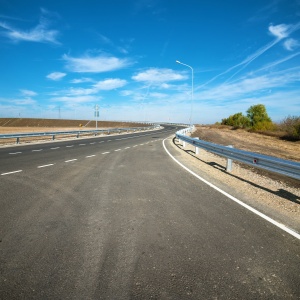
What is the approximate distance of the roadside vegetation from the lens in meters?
37.8

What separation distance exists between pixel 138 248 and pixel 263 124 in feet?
205

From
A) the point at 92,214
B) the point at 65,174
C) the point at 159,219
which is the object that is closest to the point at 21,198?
the point at 92,214

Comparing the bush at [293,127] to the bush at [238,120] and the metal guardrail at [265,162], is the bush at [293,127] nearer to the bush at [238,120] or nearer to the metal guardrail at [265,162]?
the metal guardrail at [265,162]

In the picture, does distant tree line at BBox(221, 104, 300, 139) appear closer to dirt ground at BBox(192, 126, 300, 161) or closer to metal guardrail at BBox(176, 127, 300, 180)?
dirt ground at BBox(192, 126, 300, 161)

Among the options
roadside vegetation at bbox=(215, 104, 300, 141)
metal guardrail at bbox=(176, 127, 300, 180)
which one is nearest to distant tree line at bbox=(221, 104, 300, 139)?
roadside vegetation at bbox=(215, 104, 300, 141)

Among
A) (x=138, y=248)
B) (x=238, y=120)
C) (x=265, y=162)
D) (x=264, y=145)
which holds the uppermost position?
(x=238, y=120)

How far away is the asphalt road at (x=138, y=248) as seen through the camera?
271cm

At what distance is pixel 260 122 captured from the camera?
225ft

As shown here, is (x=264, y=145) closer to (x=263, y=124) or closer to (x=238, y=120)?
(x=263, y=124)

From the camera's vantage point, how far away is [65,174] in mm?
8867

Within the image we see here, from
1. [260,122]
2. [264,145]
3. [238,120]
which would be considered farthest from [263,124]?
[238,120]

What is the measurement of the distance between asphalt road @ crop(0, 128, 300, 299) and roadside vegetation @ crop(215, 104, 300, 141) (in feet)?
122

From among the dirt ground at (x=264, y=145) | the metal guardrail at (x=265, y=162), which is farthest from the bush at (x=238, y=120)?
the metal guardrail at (x=265, y=162)

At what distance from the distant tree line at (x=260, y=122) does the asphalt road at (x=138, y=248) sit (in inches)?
1461
